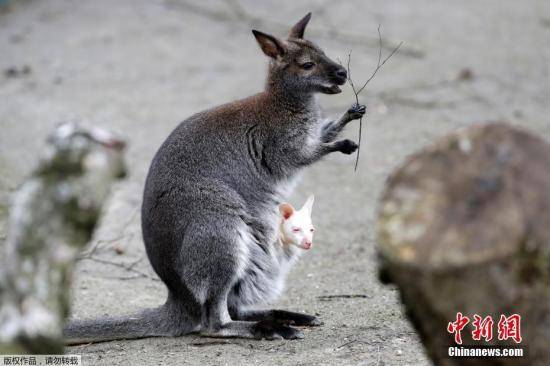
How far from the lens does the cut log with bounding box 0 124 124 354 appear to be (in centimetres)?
255

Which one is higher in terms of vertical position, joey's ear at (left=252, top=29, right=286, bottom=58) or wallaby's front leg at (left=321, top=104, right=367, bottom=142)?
joey's ear at (left=252, top=29, right=286, bottom=58)

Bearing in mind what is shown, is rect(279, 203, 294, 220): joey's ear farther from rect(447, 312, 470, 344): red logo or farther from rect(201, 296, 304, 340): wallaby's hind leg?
rect(447, 312, 470, 344): red logo

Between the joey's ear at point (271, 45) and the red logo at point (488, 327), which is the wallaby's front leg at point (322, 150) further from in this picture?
the red logo at point (488, 327)

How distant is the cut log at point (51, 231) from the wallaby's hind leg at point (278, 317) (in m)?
2.35

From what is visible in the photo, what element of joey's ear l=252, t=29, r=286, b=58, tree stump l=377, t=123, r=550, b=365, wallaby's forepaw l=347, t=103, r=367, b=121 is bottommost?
tree stump l=377, t=123, r=550, b=365

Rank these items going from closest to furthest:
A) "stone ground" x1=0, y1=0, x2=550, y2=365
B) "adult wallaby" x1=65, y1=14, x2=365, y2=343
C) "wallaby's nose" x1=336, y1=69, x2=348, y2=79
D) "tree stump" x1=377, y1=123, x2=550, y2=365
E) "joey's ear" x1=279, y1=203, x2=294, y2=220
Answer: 1. "tree stump" x1=377, y1=123, x2=550, y2=365
2. "adult wallaby" x1=65, y1=14, x2=365, y2=343
3. "stone ground" x1=0, y1=0, x2=550, y2=365
4. "joey's ear" x1=279, y1=203, x2=294, y2=220
5. "wallaby's nose" x1=336, y1=69, x2=348, y2=79

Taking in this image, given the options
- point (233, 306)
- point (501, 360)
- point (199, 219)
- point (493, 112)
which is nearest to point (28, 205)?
point (501, 360)

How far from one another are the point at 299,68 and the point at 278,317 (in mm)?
1423

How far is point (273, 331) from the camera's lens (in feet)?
15.2

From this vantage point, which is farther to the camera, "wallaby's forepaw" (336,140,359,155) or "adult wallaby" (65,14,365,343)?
"wallaby's forepaw" (336,140,359,155)

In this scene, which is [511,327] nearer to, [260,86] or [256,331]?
[256,331]

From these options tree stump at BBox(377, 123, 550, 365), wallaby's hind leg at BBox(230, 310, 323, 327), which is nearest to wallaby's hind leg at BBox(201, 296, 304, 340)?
wallaby's hind leg at BBox(230, 310, 323, 327)

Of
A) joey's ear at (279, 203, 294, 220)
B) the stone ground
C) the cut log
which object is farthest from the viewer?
joey's ear at (279, 203, 294, 220)

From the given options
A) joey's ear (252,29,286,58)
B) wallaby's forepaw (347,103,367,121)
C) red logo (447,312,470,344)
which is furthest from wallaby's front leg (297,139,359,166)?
red logo (447,312,470,344)
